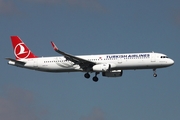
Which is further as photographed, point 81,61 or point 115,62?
point 81,61

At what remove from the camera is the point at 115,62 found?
307ft

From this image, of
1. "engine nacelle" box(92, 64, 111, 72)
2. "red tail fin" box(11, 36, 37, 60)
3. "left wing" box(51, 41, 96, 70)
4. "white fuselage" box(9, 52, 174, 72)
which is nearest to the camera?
"white fuselage" box(9, 52, 174, 72)

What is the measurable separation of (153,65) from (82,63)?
1201cm

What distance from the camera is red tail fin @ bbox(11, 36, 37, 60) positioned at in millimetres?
102188

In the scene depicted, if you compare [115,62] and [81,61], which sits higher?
[81,61]

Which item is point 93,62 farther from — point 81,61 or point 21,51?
point 21,51

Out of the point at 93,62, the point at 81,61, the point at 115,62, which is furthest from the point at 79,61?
the point at 115,62

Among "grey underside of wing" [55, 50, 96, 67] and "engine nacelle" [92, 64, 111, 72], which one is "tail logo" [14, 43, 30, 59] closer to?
"grey underside of wing" [55, 50, 96, 67]

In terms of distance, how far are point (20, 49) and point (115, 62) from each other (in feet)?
65.8

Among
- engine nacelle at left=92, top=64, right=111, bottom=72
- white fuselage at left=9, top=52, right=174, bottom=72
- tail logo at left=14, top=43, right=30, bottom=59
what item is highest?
tail logo at left=14, top=43, right=30, bottom=59

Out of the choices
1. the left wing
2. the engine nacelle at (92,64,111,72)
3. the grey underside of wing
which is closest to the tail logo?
the grey underside of wing

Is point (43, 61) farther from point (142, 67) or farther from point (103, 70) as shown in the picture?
point (142, 67)

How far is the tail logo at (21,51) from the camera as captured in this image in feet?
336

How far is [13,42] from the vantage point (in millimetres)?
105750
